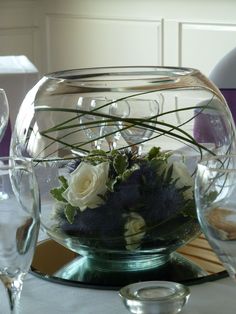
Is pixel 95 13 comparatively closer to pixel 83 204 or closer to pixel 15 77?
pixel 15 77

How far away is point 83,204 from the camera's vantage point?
0.81 m

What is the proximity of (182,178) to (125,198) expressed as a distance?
75 millimetres

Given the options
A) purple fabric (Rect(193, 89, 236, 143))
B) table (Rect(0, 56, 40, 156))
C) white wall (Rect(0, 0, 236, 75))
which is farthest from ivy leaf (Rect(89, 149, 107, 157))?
white wall (Rect(0, 0, 236, 75))

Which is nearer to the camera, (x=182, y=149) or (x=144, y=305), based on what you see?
(x=144, y=305)

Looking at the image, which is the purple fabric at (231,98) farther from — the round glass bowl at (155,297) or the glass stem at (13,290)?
the glass stem at (13,290)

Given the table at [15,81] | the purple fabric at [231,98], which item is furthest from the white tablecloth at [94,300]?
the table at [15,81]

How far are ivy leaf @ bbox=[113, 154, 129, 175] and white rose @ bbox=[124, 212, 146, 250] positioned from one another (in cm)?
5

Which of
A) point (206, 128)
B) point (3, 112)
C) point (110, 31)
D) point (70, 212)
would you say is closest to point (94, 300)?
point (70, 212)

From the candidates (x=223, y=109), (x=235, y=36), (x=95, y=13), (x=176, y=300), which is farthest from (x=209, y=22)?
(x=176, y=300)

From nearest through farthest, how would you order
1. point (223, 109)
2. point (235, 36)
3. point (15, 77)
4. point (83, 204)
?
point (83, 204) < point (223, 109) < point (15, 77) < point (235, 36)

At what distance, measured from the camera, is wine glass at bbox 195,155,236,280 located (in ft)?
2.24

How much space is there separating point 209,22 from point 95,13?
601mm

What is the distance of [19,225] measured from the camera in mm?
696

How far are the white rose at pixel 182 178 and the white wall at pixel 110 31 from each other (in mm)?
2899
